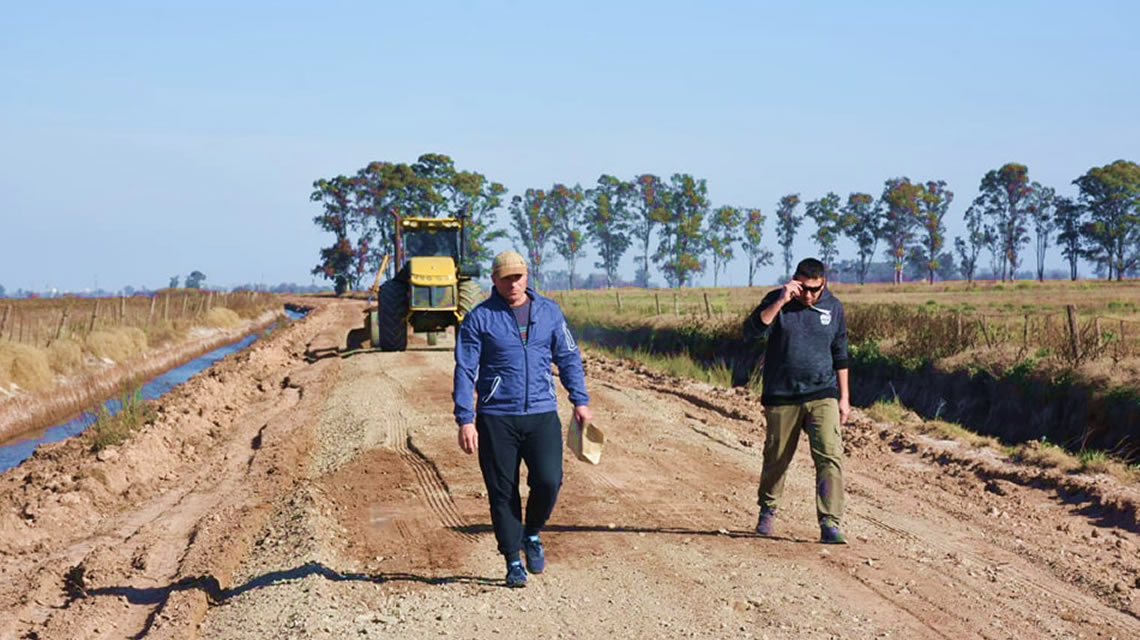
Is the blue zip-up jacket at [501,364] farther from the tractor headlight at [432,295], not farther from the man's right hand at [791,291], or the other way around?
the tractor headlight at [432,295]

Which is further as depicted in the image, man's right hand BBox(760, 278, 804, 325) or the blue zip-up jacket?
man's right hand BBox(760, 278, 804, 325)

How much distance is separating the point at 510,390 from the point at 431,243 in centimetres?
1781

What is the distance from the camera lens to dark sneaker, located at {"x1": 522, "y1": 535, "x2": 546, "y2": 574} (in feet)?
22.2

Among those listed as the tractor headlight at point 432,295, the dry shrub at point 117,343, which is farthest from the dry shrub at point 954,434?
the dry shrub at point 117,343

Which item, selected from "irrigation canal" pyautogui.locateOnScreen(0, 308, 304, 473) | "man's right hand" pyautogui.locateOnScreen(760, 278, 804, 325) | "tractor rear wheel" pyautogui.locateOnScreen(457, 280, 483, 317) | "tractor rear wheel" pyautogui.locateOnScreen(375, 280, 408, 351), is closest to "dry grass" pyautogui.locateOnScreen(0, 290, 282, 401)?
"irrigation canal" pyautogui.locateOnScreen(0, 308, 304, 473)

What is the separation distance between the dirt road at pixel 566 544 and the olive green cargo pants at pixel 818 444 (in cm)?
38

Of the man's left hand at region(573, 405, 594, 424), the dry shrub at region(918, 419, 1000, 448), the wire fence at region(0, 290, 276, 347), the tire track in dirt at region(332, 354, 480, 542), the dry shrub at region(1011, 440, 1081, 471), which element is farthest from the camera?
the wire fence at region(0, 290, 276, 347)

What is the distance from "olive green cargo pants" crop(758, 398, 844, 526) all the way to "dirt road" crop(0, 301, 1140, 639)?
0.38m

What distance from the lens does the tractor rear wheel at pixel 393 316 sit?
2333 cm

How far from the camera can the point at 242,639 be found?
19.9ft

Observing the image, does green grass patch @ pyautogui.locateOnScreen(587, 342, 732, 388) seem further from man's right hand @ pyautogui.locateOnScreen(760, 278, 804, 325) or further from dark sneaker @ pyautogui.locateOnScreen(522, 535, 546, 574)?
dark sneaker @ pyautogui.locateOnScreen(522, 535, 546, 574)

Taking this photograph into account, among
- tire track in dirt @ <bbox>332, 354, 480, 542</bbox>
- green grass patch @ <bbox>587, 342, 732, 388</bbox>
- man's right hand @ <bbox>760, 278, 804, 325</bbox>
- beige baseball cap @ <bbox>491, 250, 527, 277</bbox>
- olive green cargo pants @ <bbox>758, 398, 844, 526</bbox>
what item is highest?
beige baseball cap @ <bbox>491, 250, 527, 277</bbox>

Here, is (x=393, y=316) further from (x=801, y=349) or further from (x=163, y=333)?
(x=801, y=349)

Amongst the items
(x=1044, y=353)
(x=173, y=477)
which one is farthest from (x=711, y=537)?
(x=1044, y=353)
